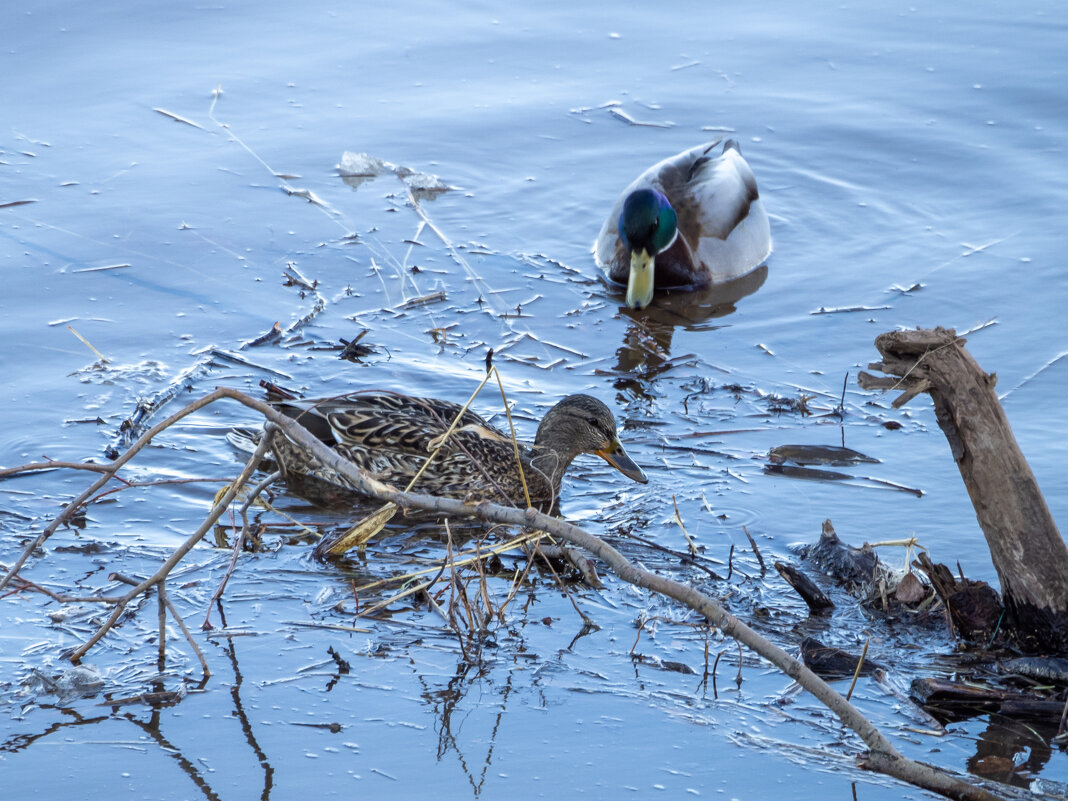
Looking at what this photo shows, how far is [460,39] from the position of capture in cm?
1201

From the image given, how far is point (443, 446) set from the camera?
21.1 feet

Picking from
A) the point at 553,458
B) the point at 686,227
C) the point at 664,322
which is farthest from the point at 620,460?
the point at 686,227

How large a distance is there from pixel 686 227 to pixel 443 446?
3918 mm

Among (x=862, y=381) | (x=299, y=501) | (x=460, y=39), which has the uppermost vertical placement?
(x=460, y=39)

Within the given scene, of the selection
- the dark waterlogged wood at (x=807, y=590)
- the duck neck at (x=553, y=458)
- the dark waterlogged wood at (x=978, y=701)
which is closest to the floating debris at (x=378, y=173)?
the duck neck at (x=553, y=458)

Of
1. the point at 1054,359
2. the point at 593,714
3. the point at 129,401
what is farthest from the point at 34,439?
the point at 1054,359

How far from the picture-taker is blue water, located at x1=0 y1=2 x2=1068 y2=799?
4160 millimetres

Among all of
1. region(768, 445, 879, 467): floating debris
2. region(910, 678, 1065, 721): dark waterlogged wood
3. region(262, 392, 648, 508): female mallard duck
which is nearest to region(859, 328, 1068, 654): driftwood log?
region(910, 678, 1065, 721): dark waterlogged wood

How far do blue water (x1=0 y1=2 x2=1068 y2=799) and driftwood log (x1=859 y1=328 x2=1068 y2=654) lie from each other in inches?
28.0

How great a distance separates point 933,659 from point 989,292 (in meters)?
4.37

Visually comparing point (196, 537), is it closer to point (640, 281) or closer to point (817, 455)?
point (817, 455)

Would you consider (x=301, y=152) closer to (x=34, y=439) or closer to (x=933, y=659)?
(x=34, y=439)

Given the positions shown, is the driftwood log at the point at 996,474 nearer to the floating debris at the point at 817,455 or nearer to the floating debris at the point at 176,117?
the floating debris at the point at 817,455

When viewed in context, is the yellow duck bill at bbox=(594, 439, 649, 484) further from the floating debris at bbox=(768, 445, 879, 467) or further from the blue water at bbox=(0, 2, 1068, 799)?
Answer: the floating debris at bbox=(768, 445, 879, 467)
